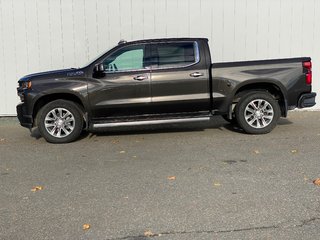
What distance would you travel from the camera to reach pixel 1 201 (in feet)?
17.0

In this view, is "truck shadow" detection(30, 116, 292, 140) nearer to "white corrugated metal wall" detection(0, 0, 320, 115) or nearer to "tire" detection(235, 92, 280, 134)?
"tire" detection(235, 92, 280, 134)

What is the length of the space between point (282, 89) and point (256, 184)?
131 inches

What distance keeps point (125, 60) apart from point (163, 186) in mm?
3370

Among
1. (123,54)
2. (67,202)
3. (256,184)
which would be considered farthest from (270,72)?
(67,202)

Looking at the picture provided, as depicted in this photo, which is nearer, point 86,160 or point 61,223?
point 61,223

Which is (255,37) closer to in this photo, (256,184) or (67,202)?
(256,184)

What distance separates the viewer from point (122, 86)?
26.7ft

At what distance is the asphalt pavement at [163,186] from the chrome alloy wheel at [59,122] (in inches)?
10.8

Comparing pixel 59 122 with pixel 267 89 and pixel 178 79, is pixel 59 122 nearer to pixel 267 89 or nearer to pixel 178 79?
pixel 178 79

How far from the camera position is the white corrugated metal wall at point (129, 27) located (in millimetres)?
10992

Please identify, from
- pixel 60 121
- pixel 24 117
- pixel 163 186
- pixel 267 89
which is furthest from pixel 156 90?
pixel 163 186

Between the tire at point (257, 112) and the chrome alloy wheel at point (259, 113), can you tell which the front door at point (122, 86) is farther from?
Answer: the chrome alloy wheel at point (259, 113)

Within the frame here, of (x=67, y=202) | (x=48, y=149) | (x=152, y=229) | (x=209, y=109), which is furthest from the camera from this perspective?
(x=209, y=109)

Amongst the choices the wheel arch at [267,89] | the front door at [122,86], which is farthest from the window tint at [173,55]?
the wheel arch at [267,89]
